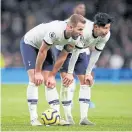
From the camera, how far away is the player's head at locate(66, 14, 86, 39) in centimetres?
1216

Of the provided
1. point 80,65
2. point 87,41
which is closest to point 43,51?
point 87,41

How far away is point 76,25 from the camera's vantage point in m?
12.2

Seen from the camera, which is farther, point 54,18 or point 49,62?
point 54,18

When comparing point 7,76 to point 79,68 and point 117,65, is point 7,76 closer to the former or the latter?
point 117,65

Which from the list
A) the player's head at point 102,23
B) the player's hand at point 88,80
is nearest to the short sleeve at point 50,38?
the player's head at point 102,23

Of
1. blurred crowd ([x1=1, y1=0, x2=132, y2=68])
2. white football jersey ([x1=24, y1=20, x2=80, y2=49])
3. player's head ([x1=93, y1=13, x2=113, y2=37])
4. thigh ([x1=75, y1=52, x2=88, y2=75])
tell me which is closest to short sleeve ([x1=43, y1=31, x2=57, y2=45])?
white football jersey ([x1=24, y1=20, x2=80, y2=49])

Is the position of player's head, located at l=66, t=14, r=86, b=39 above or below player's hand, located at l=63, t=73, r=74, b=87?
above

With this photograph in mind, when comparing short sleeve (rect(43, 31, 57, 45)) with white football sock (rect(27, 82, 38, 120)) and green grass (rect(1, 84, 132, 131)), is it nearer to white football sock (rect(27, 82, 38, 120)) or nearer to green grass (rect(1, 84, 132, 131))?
white football sock (rect(27, 82, 38, 120))

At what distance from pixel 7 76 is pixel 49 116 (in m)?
15.9

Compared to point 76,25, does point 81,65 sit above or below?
below

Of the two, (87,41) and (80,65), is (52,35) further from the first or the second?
(80,65)

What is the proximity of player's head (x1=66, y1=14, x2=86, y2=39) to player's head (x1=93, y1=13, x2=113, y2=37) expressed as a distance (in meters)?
0.56

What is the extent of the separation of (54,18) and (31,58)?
18.0m

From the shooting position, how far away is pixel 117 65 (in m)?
30.1
